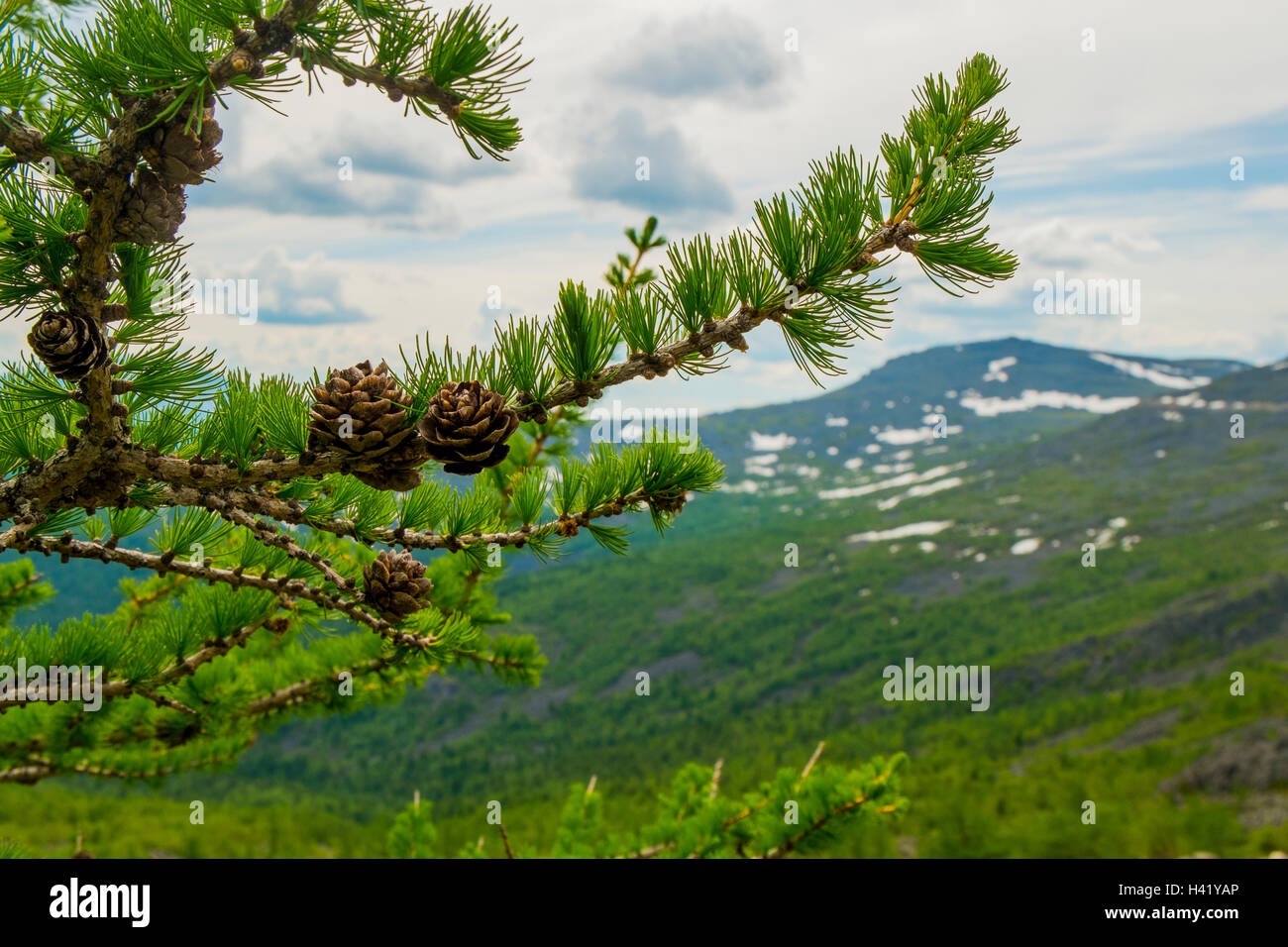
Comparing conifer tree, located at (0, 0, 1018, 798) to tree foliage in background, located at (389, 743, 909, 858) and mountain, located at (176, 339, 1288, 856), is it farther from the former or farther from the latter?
mountain, located at (176, 339, 1288, 856)

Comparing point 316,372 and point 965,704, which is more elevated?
point 316,372

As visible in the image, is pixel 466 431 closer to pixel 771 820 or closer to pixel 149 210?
pixel 149 210

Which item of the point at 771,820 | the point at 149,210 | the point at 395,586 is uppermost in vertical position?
the point at 149,210

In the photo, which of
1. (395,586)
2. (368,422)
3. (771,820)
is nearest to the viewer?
(368,422)

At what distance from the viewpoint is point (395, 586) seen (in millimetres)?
2639

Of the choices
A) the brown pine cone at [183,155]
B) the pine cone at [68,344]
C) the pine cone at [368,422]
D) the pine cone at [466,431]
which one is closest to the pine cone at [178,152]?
the brown pine cone at [183,155]

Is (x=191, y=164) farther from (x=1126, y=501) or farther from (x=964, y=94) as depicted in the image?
(x=1126, y=501)

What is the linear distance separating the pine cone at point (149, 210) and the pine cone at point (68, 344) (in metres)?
0.24

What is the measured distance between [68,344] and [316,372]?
58 centimetres

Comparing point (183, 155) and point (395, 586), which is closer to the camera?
point (183, 155)

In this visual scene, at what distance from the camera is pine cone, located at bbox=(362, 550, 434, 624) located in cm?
263

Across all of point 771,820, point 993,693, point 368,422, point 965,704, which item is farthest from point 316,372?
point 965,704

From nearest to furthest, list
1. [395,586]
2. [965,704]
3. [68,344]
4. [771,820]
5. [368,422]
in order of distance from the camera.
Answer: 1. [68,344]
2. [368,422]
3. [395,586]
4. [771,820]
5. [965,704]
